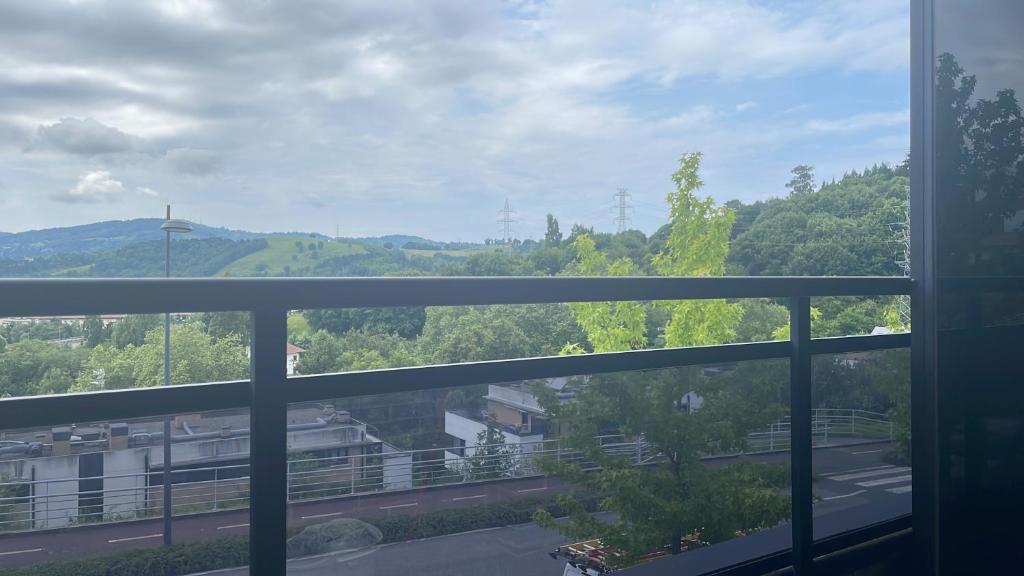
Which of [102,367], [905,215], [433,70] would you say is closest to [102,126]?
[433,70]

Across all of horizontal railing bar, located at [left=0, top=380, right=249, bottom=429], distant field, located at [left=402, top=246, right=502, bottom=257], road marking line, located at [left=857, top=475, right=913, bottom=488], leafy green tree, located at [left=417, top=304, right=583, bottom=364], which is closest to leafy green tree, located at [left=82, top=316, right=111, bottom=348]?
horizontal railing bar, located at [left=0, top=380, right=249, bottom=429]

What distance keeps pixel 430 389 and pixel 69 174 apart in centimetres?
1623

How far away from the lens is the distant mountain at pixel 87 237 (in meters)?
5.17

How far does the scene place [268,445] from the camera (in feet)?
3.76

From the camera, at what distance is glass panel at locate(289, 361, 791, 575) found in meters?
1.25

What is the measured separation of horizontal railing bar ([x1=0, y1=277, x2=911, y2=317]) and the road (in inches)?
12.8

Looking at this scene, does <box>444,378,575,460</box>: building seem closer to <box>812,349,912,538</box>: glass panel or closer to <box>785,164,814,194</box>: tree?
<box>812,349,912,538</box>: glass panel

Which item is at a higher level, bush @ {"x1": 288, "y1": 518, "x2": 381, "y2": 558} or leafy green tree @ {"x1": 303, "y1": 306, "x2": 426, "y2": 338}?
leafy green tree @ {"x1": 303, "y1": 306, "x2": 426, "y2": 338}

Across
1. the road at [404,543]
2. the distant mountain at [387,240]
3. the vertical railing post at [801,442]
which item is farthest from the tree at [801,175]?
the road at [404,543]

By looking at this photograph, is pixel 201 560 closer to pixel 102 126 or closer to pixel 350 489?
pixel 350 489

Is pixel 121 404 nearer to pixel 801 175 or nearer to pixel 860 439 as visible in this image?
pixel 860 439

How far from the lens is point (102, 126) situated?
52.1 feet

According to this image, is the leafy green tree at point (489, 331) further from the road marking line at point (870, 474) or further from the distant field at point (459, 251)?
the road marking line at point (870, 474)

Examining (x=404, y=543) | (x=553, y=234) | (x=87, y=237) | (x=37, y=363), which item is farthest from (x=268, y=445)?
(x=553, y=234)
